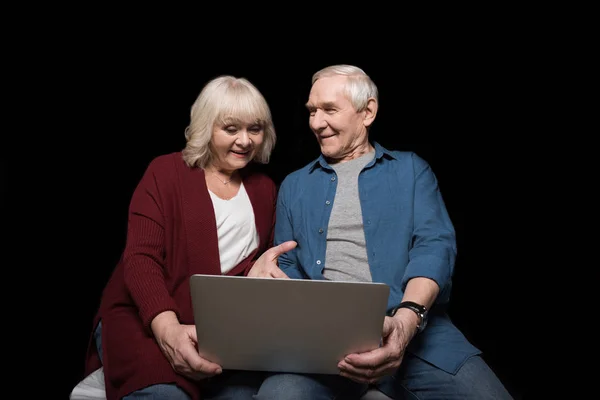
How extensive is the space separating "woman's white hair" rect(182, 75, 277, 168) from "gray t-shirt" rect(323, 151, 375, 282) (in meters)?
0.38

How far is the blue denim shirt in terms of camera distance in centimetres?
174

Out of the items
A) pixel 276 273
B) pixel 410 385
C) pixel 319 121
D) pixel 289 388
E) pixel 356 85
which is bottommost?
pixel 410 385

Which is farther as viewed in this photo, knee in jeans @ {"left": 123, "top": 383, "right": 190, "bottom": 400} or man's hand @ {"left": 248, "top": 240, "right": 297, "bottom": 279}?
man's hand @ {"left": 248, "top": 240, "right": 297, "bottom": 279}

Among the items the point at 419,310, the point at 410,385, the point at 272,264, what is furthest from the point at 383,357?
the point at 272,264

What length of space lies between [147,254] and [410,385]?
2.97 feet

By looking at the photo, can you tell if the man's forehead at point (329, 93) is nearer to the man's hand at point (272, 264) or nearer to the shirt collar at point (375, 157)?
the shirt collar at point (375, 157)

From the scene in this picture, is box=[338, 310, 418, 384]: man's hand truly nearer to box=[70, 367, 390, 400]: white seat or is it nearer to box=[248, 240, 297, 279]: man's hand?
box=[70, 367, 390, 400]: white seat

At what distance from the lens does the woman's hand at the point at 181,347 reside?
1.49 meters

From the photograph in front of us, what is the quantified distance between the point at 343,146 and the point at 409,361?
0.77m

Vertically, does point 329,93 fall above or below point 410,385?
above

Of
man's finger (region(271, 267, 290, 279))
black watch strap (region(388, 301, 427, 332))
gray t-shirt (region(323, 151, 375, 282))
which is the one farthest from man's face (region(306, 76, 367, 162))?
black watch strap (region(388, 301, 427, 332))

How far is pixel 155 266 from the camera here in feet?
5.79

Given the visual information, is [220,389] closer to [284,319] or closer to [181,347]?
[181,347]

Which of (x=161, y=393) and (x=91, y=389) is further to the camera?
(x=91, y=389)
